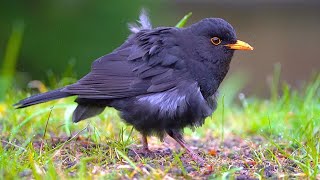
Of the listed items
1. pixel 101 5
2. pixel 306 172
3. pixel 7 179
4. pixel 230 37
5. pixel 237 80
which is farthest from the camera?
pixel 101 5

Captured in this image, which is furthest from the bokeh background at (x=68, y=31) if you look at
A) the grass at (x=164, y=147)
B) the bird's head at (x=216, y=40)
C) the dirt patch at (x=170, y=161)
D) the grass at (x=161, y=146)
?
the dirt patch at (x=170, y=161)

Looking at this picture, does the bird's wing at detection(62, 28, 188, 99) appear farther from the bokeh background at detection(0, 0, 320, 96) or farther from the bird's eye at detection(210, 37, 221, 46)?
the bokeh background at detection(0, 0, 320, 96)

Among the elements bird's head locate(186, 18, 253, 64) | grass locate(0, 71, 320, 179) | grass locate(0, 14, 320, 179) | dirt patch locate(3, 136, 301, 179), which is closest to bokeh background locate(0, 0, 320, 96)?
grass locate(0, 14, 320, 179)

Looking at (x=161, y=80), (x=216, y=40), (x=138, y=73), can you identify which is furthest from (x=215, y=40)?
(x=138, y=73)

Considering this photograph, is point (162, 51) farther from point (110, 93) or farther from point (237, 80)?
point (237, 80)

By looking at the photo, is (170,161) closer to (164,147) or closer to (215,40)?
(164,147)

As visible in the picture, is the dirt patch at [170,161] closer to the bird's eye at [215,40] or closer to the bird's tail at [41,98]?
the bird's tail at [41,98]

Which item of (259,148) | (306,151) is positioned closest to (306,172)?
(306,151)
